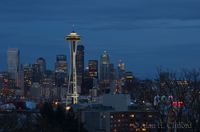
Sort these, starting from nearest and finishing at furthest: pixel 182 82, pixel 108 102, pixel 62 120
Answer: pixel 182 82, pixel 62 120, pixel 108 102

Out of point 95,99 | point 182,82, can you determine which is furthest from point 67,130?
point 95,99

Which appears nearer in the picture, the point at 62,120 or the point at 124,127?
the point at 62,120

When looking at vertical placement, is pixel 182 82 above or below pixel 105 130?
above

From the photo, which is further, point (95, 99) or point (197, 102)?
point (95, 99)

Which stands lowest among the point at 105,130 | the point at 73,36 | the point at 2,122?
the point at 105,130

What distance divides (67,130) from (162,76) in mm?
28393

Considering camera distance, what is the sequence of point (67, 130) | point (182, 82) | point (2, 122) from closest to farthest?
point (182, 82) → point (2, 122) → point (67, 130)

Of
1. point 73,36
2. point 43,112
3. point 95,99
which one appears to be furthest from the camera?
point 95,99

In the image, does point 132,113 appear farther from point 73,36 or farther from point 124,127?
point 73,36

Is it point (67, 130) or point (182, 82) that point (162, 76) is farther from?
point (67, 130)

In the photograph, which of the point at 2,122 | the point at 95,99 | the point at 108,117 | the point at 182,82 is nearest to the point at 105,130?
the point at 108,117

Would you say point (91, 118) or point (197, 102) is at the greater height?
point (197, 102)

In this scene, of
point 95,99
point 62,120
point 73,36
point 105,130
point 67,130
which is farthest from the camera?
point 95,99

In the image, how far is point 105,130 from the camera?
61.5 m
